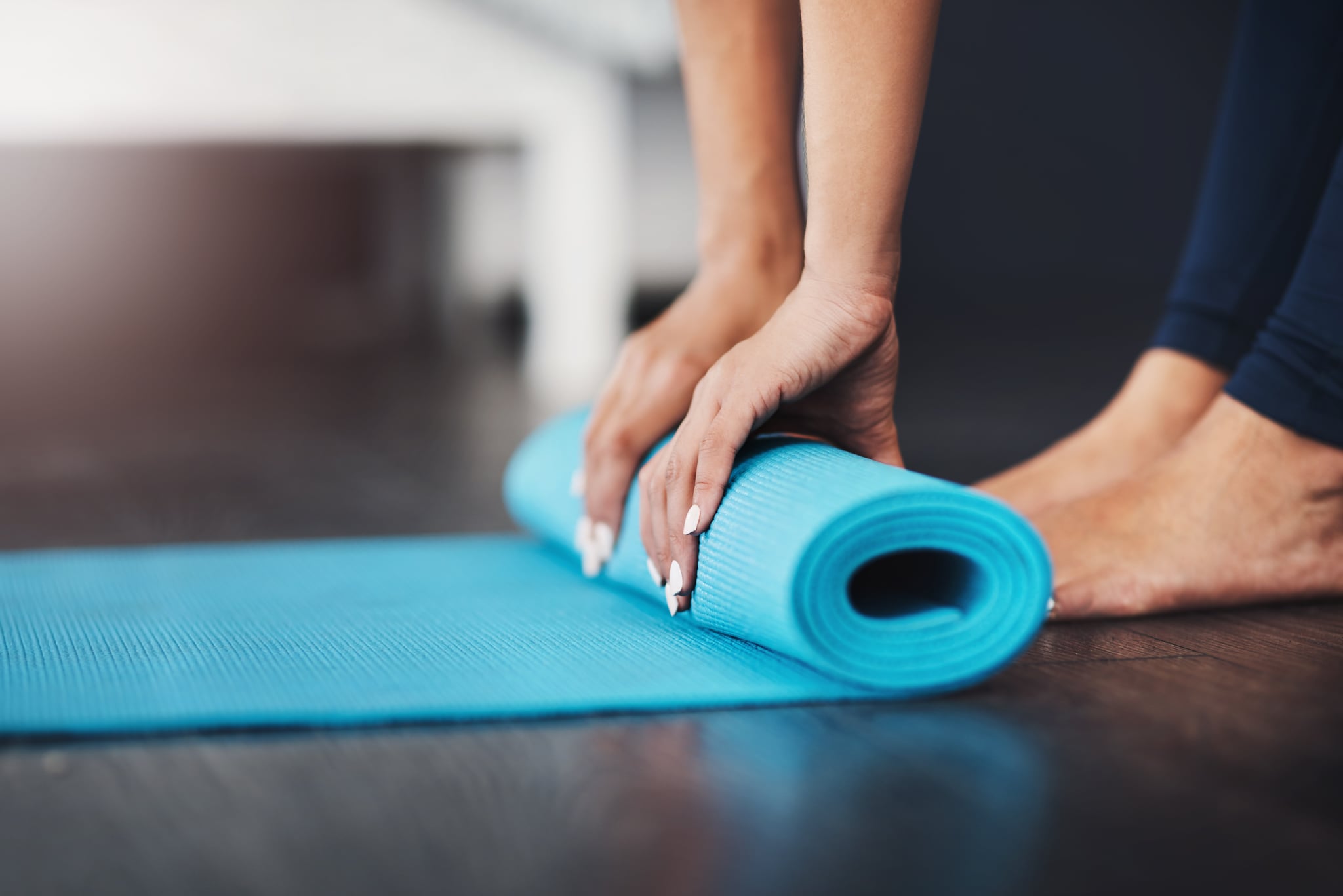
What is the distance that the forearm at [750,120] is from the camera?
1.30m

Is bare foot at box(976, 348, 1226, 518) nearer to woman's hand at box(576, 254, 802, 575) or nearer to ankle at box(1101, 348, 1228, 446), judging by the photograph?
ankle at box(1101, 348, 1228, 446)

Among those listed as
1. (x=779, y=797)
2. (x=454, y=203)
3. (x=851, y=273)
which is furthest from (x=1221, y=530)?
(x=454, y=203)

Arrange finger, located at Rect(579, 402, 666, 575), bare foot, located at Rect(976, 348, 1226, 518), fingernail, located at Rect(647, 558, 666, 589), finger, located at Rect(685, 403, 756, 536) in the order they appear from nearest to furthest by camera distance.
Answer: finger, located at Rect(685, 403, 756, 536) < fingernail, located at Rect(647, 558, 666, 589) < finger, located at Rect(579, 402, 666, 575) < bare foot, located at Rect(976, 348, 1226, 518)

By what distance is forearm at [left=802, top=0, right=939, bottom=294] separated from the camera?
3.15 ft

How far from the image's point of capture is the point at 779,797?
26.2 inches

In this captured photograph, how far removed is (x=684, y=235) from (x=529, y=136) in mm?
1177

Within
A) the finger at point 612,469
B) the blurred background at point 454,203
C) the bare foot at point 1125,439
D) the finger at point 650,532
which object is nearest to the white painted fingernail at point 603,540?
the finger at point 612,469

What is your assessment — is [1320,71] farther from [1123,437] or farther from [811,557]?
[811,557]

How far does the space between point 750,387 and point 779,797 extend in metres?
0.37

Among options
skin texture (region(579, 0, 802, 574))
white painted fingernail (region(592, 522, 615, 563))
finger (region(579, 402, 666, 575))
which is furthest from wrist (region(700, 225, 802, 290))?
white painted fingernail (region(592, 522, 615, 563))

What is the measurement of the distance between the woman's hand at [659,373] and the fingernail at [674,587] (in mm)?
224

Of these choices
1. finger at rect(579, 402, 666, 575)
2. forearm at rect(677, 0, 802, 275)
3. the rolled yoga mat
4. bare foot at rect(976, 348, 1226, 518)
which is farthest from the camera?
bare foot at rect(976, 348, 1226, 518)

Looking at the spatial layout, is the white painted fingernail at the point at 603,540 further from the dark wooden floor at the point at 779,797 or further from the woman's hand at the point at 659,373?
the dark wooden floor at the point at 779,797

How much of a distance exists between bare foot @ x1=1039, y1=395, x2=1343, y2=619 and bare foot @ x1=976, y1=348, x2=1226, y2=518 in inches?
8.7
